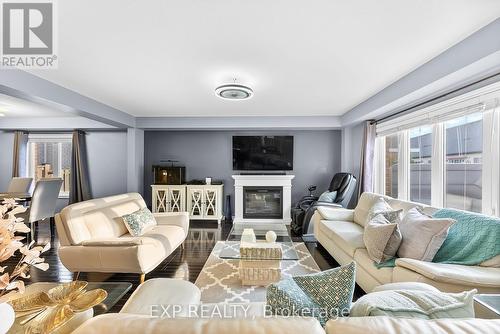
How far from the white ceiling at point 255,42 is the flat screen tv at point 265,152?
6.70 feet

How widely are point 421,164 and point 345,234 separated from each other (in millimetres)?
1564

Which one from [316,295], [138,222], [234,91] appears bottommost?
[138,222]

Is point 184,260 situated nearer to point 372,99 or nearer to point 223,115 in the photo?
point 223,115

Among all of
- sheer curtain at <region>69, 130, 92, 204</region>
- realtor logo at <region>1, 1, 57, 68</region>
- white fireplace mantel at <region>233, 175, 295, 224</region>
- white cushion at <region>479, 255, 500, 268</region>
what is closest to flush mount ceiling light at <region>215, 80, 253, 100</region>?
realtor logo at <region>1, 1, 57, 68</region>

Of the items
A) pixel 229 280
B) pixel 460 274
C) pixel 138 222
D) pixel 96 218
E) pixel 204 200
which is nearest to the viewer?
pixel 460 274

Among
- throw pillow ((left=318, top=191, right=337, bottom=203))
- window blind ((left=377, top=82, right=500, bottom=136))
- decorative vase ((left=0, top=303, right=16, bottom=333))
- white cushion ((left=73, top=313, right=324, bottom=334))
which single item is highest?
window blind ((left=377, top=82, right=500, bottom=136))

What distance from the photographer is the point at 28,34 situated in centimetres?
179

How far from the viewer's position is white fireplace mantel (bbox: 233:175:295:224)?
507 cm

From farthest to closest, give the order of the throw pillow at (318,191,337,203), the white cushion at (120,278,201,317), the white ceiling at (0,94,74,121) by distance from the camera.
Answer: the throw pillow at (318,191,337,203)
the white ceiling at (0,94,74,121)
the white cushion at (120,278,201,317)

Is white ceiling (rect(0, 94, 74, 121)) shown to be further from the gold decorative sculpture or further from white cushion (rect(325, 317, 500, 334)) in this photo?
white cushion (rect(325, 317, 500, 334))

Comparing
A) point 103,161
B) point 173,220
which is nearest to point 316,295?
point 173,220

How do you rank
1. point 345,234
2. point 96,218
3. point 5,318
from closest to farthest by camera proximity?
point 5,318 → point 96,218 → point 345,234

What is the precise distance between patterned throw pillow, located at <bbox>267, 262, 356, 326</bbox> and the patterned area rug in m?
0.93

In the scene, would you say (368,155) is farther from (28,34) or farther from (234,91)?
(28,34)
